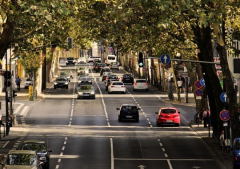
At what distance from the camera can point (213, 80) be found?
41406 mm

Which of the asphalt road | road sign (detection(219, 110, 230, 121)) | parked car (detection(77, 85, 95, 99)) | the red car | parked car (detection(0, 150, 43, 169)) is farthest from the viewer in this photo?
parked car (detection(77, 85, 95, 99))

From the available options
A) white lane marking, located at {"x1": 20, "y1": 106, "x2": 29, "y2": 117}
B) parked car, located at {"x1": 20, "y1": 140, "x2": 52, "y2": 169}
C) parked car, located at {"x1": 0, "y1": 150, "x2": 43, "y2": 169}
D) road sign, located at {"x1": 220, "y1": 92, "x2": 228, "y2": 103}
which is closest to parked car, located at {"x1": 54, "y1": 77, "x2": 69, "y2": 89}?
white lane marking, located at {"x1": 20, "y1": 106, "x2": 29, "y2": 117}

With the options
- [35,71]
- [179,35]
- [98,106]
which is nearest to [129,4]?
[179,35]

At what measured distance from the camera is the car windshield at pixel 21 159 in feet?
93.5

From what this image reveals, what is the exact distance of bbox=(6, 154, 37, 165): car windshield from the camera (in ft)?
93.5

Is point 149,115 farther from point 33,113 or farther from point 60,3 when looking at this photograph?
point 60,3

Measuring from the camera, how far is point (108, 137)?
4653 centimetres

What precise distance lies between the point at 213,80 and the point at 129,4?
33.4 ft

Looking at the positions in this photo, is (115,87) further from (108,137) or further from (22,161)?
(22,161)

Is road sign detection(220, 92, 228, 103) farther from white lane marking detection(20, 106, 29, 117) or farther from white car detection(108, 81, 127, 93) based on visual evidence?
white car detection(108, 81, 127, 93)

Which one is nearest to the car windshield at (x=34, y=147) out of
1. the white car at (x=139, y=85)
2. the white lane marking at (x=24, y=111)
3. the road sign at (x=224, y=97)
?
the road sign at (x=224, y=97)

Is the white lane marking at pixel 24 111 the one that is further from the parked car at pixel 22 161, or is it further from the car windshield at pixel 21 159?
the car windshield at pixel 21 159

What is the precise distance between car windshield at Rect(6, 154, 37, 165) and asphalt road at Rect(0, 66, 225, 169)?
5.20 meters

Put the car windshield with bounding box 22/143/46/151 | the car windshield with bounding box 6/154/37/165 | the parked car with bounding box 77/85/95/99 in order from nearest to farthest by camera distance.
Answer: the car windshield with bounding box 6/154/37/165
the car windshield with bounding box 22/143/46/151
the parked car with bounding box 77/85/95/99
